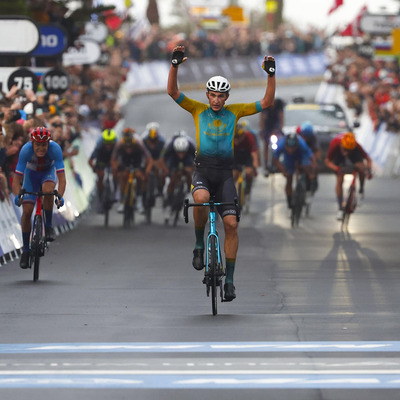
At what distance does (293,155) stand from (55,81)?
14.1 ft

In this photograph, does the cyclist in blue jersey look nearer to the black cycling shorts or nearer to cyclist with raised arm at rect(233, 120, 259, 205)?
the black cycling shorts

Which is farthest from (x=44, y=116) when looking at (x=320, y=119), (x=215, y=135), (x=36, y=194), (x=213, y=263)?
(x=320, y=119)

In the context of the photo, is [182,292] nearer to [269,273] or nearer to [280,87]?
[269,273]

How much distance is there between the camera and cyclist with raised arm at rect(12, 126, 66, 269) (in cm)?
1397

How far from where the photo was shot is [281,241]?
19328mm

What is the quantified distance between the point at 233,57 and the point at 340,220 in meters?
42.4

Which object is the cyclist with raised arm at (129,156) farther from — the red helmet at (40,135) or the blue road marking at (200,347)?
the blue road marking at (200,347)

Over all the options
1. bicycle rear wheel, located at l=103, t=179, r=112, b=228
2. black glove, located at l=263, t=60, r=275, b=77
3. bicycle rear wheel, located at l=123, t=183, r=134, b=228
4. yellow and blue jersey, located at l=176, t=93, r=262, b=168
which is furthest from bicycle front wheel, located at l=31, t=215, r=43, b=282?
bicycle rear wheel, located at l=103, t=179, r=112, b=228

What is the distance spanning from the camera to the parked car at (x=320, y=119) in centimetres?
3444

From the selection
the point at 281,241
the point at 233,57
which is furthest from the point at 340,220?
the point at 233,57

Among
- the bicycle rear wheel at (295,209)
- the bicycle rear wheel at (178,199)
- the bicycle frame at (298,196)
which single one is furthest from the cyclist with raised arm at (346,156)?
the bicycle rear wheel at (178,199)

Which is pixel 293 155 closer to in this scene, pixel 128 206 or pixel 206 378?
pixel 128 206

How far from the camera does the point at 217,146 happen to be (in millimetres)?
11969

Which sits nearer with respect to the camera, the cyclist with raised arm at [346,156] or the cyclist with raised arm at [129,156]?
the cyclist with raised arm at [346,156]
